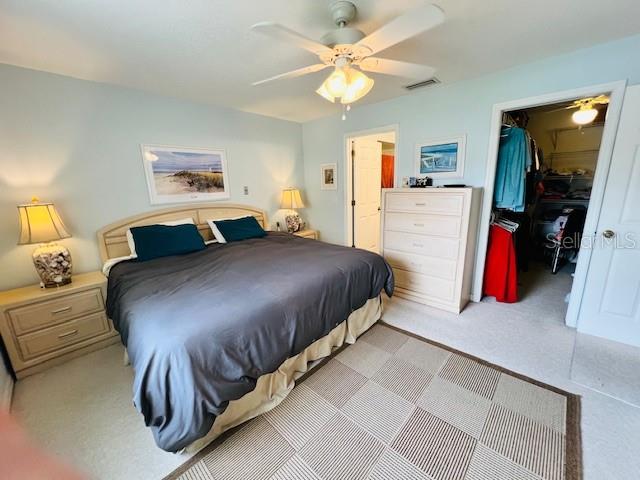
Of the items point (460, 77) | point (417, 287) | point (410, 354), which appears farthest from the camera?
point (417, 287)

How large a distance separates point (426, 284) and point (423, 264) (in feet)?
0.72

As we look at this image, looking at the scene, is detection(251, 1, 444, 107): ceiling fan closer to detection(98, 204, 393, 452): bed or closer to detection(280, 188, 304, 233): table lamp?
detection(98, 204, 393, 452): bed

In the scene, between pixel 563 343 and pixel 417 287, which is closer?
pixel 563 343

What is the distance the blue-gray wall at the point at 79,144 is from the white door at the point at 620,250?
384cm

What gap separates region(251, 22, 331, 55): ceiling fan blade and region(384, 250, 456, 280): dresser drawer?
2115 mm

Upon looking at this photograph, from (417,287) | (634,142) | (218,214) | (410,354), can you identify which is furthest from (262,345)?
(634,142)

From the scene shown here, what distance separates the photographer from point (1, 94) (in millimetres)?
2016

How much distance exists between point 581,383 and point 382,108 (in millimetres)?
3178

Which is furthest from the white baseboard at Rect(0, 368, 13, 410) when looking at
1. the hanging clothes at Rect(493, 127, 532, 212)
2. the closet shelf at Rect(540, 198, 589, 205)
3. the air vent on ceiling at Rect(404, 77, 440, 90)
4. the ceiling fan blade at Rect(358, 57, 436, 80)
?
the closet shelf at Rect(540, 198, 589, 205)

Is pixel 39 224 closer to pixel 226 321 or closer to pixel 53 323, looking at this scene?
pixel 53 323

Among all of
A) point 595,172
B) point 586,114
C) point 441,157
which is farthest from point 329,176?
point 586,114

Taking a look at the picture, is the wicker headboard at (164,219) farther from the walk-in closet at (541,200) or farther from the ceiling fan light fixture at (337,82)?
the walk-in closet at (541,200)

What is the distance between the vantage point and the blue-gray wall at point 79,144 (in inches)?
82.8

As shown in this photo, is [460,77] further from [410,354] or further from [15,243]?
[15,243]
